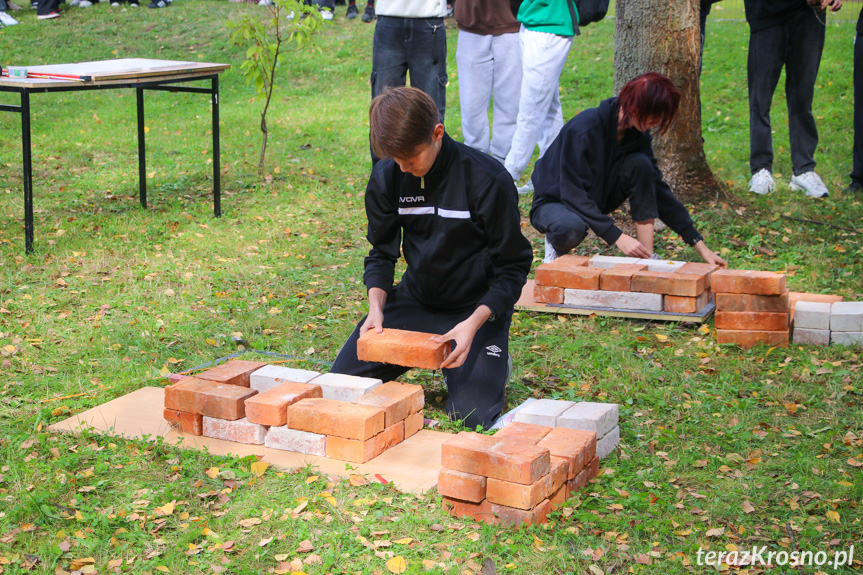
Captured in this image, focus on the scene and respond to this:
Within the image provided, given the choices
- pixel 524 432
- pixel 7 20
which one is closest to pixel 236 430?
pixel 524 432

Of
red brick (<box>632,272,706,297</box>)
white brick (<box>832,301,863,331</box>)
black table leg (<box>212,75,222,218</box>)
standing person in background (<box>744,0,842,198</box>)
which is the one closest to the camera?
white brick (<box>832,301,863,331</box>)

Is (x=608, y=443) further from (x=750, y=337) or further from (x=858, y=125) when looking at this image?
(x=858, y=125)

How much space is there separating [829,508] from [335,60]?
11.6m

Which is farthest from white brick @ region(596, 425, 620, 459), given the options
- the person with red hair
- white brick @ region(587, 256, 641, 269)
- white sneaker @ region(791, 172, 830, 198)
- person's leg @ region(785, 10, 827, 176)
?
person's leg @ region(785, 10, 827, 176)

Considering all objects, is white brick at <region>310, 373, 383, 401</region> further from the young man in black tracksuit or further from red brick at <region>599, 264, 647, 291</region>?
red brick at <region>599, 264, 647, 291</region>

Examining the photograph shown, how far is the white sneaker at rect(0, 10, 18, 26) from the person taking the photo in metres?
14.3

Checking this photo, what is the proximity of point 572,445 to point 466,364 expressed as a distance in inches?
28.8

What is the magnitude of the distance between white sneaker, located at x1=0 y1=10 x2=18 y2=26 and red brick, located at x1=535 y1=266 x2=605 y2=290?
1311cm

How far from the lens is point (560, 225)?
15.8 feet

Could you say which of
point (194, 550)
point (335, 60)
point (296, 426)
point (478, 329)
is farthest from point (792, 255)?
point (335, 60)

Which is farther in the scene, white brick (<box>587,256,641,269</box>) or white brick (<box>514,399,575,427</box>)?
white brick (<box>587,256,641,269</box>)

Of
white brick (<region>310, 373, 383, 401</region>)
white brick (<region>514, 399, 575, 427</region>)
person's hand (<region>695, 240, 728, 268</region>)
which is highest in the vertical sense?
person's hand (<region>695, 240, 728, 268</region>)

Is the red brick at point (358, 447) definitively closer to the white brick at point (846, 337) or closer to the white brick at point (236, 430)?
the white brick at point (236, 430)

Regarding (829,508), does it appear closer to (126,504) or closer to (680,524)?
(680,524)
